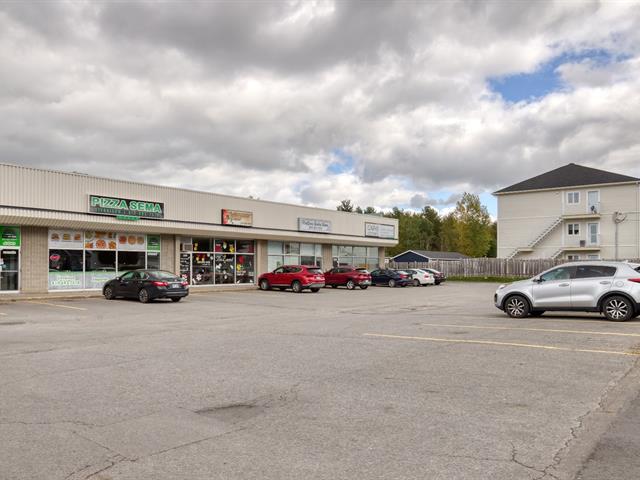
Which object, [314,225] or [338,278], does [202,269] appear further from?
[314,225]

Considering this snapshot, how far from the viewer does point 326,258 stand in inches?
1693

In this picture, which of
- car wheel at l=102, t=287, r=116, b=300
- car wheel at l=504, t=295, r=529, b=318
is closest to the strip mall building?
car wheel at l=102, t=287, r=116, b=300

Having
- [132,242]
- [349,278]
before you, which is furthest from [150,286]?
[349,278]

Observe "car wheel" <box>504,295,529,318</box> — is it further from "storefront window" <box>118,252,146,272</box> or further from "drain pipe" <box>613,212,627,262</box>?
"drain pipe" <box>613,212,627,262</box>

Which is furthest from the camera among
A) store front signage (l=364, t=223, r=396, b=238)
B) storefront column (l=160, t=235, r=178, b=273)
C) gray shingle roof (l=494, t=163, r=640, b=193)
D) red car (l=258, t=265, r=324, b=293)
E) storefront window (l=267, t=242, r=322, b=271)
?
gray shingle roof (l=494, t=163, r=640, b=193)

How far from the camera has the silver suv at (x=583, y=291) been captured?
47.1 ft

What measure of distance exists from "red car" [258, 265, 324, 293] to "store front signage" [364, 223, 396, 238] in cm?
1394

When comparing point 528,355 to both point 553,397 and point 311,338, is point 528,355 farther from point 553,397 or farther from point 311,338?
point 311,338

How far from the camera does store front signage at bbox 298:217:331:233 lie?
125 feet

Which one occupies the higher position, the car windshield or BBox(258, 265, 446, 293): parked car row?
the car windshield

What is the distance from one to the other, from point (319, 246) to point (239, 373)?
3408 cm

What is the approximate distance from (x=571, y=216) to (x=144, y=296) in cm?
4219

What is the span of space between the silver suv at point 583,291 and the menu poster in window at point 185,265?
20337 millimetres

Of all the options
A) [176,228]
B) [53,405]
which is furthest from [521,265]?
[53,405]
